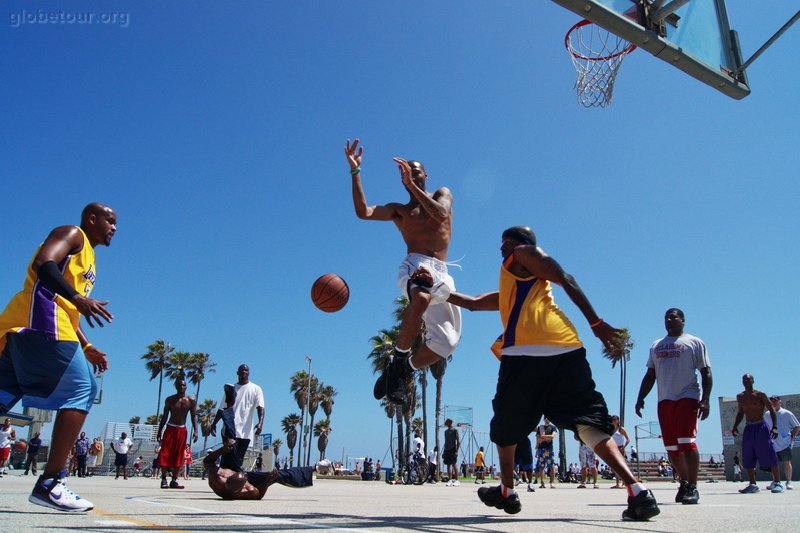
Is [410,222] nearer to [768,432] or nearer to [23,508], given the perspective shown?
[23,508]

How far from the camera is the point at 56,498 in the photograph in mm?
3713

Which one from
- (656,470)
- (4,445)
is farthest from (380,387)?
(656,470)

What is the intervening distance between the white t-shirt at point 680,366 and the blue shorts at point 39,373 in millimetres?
5395

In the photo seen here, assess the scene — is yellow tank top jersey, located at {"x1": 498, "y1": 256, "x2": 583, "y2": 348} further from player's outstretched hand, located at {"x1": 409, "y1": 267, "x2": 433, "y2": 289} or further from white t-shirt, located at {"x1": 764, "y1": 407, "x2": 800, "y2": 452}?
white t-shirt, located at {"x1": 764, "y1": 407, "x2": 800, "y2": 452}

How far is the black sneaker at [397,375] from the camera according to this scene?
19.3 feet

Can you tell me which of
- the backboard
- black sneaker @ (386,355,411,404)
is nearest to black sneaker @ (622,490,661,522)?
black sneaker @ (386,355,411,404)

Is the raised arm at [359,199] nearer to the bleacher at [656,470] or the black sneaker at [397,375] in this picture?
the black sneaker at [397,375]

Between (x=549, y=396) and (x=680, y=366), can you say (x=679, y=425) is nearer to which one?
(x=680, y=366)

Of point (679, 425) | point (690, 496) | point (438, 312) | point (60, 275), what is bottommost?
point (690, 496)

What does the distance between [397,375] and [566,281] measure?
2505mm

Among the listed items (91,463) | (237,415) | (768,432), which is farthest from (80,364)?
(91,463)

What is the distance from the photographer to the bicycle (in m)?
18.7

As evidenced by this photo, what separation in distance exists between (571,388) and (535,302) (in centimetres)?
61

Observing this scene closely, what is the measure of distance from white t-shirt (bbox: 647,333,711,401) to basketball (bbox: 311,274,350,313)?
3460mm
